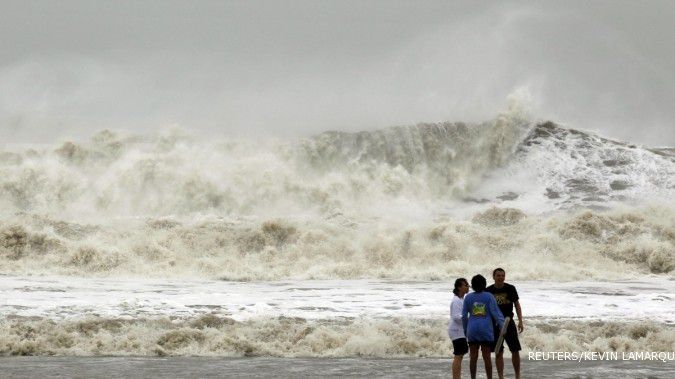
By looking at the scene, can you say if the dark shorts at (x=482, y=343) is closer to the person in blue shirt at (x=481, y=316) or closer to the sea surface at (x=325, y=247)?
the person in blue shirt at (x=481, y=316)

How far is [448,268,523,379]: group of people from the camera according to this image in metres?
6.25

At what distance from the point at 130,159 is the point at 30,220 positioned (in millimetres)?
6742

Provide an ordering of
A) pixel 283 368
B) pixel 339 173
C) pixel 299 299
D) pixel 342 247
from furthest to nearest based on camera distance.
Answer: pixel 339 173
pixel 342 247
pixel 299 299
pixel 283 368

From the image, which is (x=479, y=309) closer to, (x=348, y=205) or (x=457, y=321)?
(x=457, y=321)

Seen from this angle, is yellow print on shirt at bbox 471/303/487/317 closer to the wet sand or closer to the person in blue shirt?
the person in blue shirt

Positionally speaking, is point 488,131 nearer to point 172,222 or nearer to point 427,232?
point 427,232

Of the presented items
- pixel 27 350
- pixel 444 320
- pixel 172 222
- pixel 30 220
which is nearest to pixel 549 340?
pixel 444 320

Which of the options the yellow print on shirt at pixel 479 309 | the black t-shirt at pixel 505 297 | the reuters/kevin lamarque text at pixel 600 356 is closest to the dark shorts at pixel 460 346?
the yellow print on shirt at pixel 479 309

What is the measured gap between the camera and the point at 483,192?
28.3 metres

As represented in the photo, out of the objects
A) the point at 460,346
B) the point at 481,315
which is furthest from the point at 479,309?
the point at 460,346

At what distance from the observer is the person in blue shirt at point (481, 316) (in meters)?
6.25

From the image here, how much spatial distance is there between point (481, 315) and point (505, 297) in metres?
0.50

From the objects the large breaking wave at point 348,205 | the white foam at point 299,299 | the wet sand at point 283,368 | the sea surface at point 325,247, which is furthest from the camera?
the large breaking wave at point 348,205

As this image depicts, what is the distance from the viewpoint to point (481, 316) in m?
6.26
